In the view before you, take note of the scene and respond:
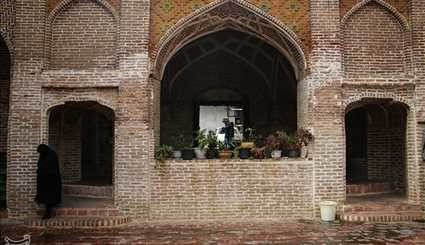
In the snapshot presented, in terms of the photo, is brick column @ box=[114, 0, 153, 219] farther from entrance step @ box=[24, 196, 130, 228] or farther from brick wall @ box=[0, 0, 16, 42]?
brick wall @ box=[0, 0, 16, 42]

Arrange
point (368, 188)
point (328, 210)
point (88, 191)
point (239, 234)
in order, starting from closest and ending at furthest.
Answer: point (239, 234) → point (328, 210) → point (88, 191) → point (368, 188)

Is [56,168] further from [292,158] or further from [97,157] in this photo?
[292,158]

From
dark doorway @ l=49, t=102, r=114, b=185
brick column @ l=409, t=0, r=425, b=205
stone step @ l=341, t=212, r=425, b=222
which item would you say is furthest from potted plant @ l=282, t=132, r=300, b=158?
dark doorway @ l=49, t=102, r=114, b=185

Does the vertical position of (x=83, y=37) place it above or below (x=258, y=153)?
above

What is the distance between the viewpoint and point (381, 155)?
12.5 meters

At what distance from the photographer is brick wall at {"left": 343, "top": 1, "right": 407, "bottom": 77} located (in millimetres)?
10531

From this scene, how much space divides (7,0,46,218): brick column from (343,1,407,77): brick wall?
276 inches

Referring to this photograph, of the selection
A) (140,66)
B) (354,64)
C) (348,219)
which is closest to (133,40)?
(140,66)

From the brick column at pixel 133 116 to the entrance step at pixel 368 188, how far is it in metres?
5.12

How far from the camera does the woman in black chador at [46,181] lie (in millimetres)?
9609

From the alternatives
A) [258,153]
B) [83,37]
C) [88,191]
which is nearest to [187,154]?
[258,153]

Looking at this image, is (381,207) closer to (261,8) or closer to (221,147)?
(221,147)

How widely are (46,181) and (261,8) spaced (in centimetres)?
607

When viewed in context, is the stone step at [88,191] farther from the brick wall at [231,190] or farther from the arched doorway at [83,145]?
the brick wall at [231,190]
